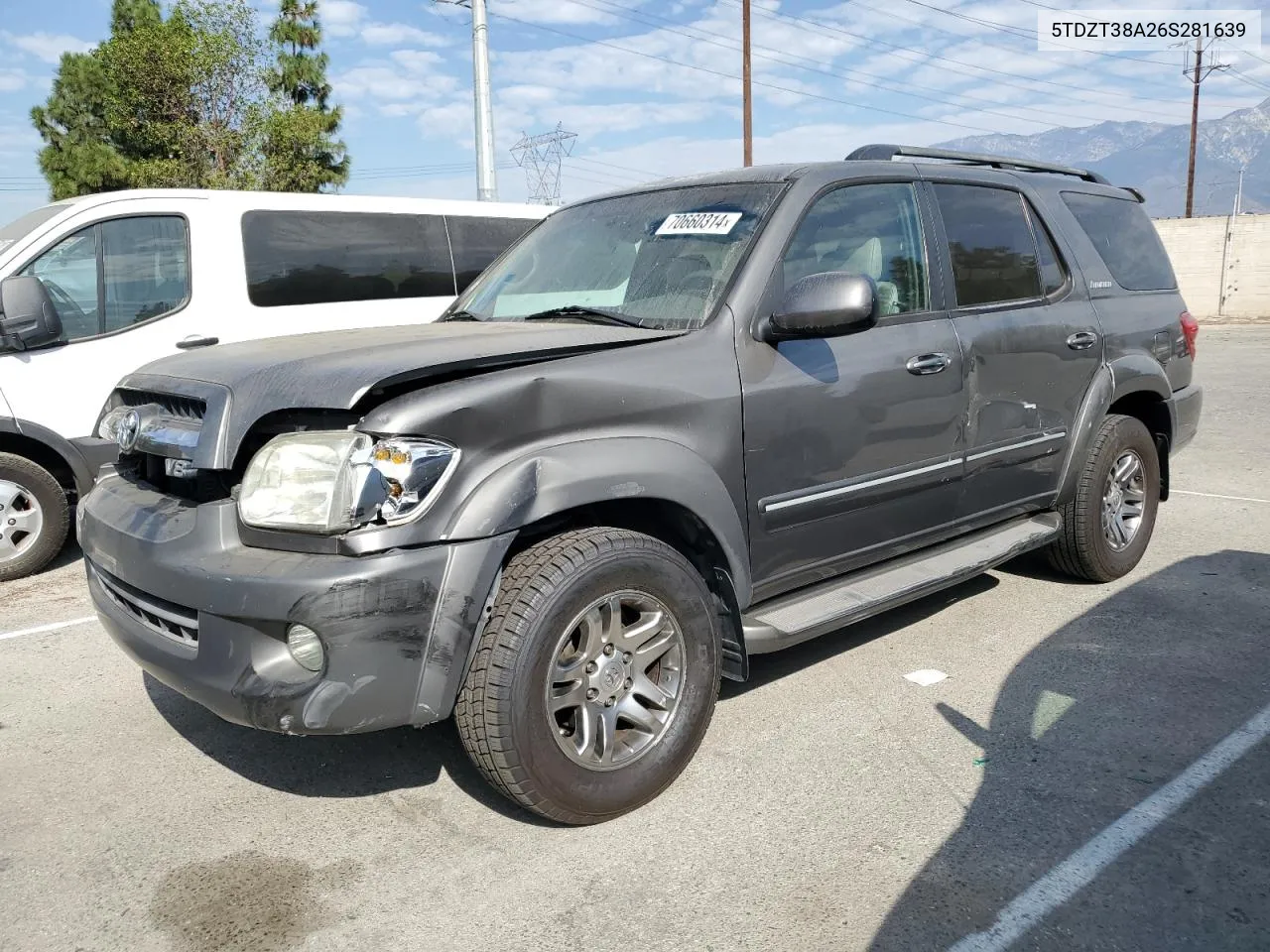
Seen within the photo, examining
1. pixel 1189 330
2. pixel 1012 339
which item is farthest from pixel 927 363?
pixel 1189 330

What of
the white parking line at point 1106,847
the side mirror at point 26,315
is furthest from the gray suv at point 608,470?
the side mirror at point 26,315

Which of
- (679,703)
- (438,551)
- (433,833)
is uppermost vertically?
(438,551)

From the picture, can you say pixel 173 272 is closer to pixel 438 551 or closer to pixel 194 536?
pixel 194 536

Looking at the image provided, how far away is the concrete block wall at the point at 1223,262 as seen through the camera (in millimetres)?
27750

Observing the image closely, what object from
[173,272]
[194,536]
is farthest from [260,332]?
[194,536]

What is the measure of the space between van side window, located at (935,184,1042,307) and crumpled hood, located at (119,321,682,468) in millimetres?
1521

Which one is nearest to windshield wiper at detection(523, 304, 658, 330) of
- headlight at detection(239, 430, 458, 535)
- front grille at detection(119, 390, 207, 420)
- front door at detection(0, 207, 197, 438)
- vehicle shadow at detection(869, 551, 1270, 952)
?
headlight at detection(239, 430, 458, 535)

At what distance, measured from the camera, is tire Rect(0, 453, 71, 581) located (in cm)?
555

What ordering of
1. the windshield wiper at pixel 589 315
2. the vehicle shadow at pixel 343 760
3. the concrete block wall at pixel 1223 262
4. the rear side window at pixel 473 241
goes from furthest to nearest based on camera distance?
the concrete block wall at pixel 1223 262
the rear side window at pixel 473 241
the windshield wiper at pixel 589 315
the vehicle shadow at pixel 343 760

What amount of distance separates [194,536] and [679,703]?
1433 millimetres

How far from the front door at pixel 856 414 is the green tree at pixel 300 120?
853 inches

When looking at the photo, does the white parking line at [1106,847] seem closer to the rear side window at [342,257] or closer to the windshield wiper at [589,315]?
Answer: the windshield wiper at [589,315]

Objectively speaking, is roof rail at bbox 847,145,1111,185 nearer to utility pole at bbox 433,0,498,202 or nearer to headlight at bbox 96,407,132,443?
headlight at bbox 96,407,132,443

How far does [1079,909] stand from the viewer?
7.97 feet
